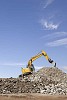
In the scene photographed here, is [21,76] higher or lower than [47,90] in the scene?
higher

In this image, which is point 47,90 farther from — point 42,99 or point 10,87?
point 42,99

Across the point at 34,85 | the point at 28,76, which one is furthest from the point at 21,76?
the point at 34,85

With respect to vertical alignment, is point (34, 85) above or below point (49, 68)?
below

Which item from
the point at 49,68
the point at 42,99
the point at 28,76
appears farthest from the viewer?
the point at 49,68

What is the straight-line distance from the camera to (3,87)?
25219 mm

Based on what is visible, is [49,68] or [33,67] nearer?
[33,67]

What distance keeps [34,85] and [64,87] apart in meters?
3.09

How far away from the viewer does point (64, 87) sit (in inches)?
995

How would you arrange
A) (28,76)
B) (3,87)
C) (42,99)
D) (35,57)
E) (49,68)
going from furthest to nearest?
(49,68) < (35,57) < (28,76) < (3,87) < (42,99)

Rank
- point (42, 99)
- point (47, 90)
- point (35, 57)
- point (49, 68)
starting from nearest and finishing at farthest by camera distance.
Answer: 1. point (42, 99)
2. point (47, 90)
3. point (35, 57)
4. point (49, 68)

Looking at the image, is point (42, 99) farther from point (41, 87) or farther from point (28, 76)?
point (28, 76)

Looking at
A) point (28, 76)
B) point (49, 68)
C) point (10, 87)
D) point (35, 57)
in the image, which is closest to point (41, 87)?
point (10, 87)

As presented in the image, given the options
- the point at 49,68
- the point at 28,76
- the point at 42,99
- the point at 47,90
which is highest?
the point at 49,68

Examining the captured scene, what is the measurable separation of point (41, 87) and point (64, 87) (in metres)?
2.26
